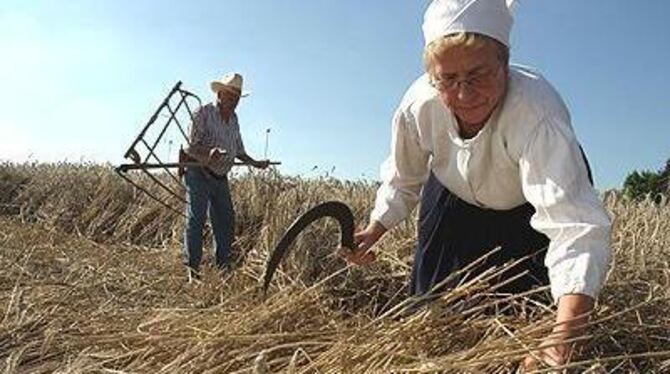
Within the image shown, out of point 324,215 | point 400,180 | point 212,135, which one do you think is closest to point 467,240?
point 400,180

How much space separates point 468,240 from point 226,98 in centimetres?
345

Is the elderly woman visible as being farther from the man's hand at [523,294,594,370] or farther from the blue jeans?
the blue jeans

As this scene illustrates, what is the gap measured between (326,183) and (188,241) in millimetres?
2227

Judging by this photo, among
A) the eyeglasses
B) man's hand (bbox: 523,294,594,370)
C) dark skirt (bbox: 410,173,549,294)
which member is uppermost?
the eyeglasses

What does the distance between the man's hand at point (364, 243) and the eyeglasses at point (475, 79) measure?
0.65 m

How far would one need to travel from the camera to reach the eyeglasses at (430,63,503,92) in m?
1.78

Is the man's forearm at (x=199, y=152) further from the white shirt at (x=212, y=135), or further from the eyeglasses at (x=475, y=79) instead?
the eyeglasses at (x=475, y=79)

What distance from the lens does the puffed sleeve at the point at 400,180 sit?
231cm

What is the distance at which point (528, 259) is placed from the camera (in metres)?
2.13

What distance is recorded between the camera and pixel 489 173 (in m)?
2.03

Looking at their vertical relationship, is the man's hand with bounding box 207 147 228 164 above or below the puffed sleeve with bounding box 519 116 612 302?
above

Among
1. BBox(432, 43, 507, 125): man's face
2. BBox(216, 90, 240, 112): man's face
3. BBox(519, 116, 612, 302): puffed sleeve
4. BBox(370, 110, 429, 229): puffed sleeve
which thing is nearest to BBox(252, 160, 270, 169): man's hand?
BBox(216, 90, 240, 112): man's face

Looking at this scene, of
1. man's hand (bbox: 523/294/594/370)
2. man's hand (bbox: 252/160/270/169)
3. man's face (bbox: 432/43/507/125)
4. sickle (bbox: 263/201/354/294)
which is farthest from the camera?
man's hand (bbox: 252/160/270/169)

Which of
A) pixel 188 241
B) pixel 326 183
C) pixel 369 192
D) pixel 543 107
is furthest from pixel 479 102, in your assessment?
pixel 326 183
